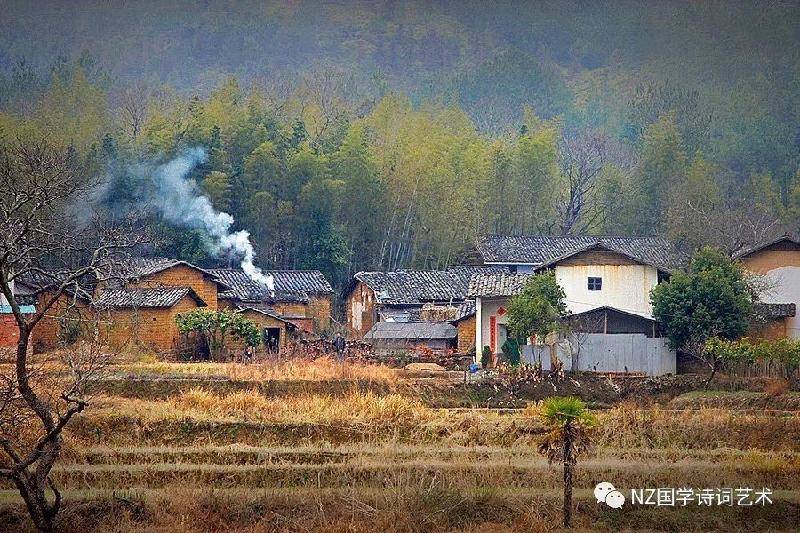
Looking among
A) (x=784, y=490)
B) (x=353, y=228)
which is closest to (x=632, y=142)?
(x=353, y=228)

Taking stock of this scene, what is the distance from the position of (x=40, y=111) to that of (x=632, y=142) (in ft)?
120

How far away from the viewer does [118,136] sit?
4475 centimetres

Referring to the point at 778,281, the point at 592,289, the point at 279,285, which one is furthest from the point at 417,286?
the point at 778,281

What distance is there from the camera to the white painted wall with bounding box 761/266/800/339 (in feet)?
94.3

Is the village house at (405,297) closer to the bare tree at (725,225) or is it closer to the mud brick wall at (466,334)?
the mud brick wall at (466,334)

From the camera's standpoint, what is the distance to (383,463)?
50.1 feet

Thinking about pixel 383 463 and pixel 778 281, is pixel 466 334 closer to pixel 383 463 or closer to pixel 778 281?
pixel 778 281

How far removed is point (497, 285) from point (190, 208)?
13.4 meters

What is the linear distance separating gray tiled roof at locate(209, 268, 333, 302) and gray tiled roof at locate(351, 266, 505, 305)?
1.45 metres

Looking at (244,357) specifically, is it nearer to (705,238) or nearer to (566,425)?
(566,425)

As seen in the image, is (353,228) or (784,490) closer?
(784,490)

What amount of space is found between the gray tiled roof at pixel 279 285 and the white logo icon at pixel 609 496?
75.3 ft

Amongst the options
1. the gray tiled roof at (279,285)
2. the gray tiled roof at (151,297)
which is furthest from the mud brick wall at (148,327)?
the gray tiled roof at (279,285)

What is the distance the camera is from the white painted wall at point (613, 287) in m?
29.2
